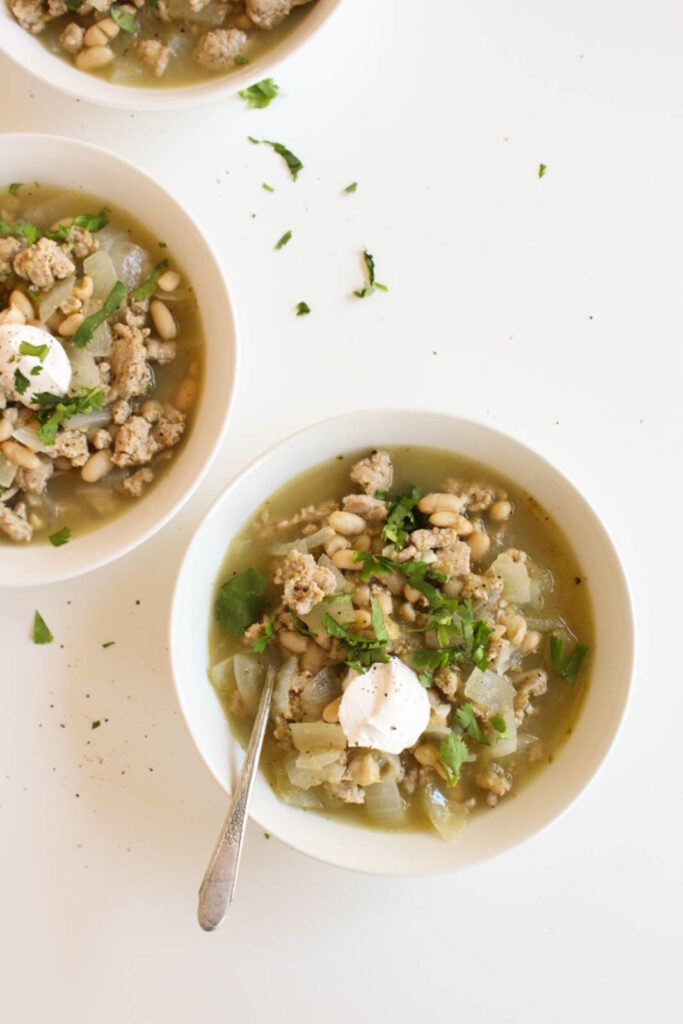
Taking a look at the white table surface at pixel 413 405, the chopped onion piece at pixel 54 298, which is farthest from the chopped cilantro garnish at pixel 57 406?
the white table surface at pixel 413 405

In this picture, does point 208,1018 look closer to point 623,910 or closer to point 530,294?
point 623,910

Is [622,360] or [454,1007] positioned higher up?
[622,360]

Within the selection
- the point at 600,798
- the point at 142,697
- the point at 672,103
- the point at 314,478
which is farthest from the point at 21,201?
the point at 600,798

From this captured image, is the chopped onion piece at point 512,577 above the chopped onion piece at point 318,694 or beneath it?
above

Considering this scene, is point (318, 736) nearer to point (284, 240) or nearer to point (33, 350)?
point (33, 350)

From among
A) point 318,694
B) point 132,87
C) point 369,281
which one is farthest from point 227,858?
point 132,87

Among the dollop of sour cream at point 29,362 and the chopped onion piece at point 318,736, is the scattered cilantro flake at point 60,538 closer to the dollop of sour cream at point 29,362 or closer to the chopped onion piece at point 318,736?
the dollop of sour cream at point 29,362
